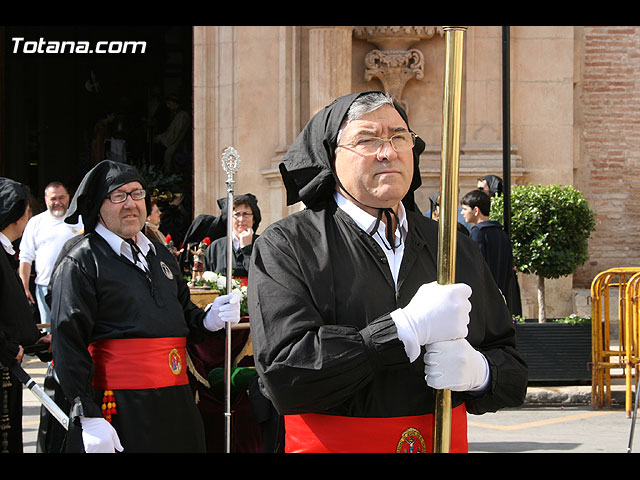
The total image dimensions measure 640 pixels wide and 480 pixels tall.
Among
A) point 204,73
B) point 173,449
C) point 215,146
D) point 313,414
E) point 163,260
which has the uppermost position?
point 204,73

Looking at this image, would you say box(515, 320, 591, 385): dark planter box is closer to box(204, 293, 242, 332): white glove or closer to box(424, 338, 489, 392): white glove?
box(204, 293, 242, 332): white glove

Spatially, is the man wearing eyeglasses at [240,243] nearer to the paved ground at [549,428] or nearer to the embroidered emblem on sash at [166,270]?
the paved ground at [549,428]

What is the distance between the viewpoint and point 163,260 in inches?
200

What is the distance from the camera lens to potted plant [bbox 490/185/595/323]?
446 inches

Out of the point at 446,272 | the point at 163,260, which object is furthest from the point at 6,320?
the point at 446,272

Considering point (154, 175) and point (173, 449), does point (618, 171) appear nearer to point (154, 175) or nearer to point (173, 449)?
point (154, 175)

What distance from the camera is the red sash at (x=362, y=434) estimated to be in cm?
303

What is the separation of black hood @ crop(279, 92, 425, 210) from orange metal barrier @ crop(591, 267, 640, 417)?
638cm

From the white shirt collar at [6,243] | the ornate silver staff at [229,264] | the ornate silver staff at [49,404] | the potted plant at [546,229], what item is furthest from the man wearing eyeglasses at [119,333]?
the potted plant at [546,229]

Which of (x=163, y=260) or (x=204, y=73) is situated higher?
(x=204, y=73)

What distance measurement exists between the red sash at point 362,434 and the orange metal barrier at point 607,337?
6534 millimetres

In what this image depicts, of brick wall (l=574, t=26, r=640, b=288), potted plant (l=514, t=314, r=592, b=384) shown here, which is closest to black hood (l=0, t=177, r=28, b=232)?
potted plant (l=514, t=314, r=592, b=384)

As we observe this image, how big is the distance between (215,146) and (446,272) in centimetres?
1252

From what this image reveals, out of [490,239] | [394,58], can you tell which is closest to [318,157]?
[490,239]
